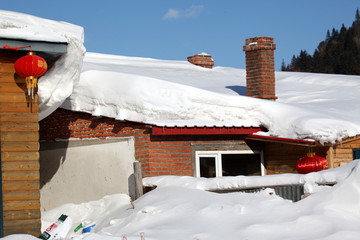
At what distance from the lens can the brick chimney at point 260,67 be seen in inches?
617

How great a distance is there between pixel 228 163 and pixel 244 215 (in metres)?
5.00

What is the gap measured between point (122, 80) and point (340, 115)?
202 inches

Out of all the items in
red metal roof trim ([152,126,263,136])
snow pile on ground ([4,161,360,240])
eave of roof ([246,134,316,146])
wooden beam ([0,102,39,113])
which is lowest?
snow pile on ground ([4,161,360,240])

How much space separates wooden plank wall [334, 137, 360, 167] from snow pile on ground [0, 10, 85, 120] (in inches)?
237

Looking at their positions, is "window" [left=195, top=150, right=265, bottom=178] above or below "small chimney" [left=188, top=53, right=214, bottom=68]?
below

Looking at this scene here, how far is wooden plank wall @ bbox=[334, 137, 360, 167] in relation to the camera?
43.1ft

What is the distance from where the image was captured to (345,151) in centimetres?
1328

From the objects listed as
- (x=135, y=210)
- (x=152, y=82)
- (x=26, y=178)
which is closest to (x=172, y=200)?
(x=135, y=210)

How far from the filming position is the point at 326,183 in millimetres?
9109

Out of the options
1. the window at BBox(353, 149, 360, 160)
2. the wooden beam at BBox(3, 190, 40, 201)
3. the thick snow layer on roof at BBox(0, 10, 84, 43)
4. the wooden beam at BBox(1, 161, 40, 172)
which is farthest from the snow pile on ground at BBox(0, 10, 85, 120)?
the window at BBox(353, 149, 360, 160)

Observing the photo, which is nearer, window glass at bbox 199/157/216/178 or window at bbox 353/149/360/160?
window glass at bbox 199/157/216/178

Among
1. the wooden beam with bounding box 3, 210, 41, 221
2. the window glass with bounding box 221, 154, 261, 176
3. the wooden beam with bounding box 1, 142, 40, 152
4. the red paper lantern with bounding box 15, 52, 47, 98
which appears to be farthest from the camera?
the window glass with bounding box 221, 154, 261, 176

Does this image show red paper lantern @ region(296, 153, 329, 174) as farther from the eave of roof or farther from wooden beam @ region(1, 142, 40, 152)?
wooden beam @ region(1, 142, 40, 152)

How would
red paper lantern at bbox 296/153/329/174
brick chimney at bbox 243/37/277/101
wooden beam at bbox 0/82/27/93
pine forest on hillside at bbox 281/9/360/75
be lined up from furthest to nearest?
1. pine forest on hillside at bbox 281/9/360/75
2. brick chimney at bbox 243/37/277/101
3. red paper lantern at bbox 296/153/329/174
4. wooden beam at bbox 0/82/27/93
